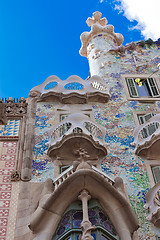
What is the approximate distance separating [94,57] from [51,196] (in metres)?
10.7

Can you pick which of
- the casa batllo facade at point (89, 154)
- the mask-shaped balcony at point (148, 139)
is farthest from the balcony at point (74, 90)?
the mask-shaped balcony at point (148, 139)

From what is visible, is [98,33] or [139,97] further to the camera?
[98,33]

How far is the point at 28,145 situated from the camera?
43.4 ft

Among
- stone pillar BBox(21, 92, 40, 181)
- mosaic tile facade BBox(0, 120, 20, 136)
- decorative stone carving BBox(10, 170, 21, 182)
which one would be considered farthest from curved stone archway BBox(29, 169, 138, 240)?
mosaic tile facade BBox(0, 120, 20, 136)

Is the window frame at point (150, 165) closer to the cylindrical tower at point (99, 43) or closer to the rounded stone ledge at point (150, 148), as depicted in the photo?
the rounded stone ledge at point (150, 148)

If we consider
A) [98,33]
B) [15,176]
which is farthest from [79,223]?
[98,33]

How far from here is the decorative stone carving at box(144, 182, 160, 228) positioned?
10805mm

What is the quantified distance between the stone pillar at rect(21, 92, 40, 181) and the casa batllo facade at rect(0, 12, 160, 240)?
0.10 ft

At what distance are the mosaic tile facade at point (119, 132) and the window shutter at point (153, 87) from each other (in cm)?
65

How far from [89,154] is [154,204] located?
2907mm

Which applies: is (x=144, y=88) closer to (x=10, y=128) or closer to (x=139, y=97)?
(x=139, y=97)

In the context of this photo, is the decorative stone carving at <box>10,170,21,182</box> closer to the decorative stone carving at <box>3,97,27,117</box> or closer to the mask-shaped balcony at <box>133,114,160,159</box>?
the decorative stone carving at <box>3,97,27,117</box>

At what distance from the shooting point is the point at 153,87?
16969mm

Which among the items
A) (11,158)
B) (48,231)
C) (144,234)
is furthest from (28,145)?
(144,234)
